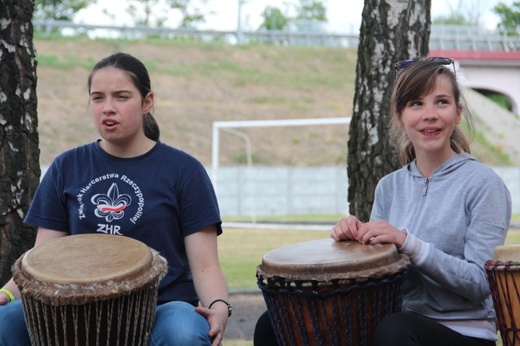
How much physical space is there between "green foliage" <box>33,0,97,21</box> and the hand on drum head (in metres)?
46.8

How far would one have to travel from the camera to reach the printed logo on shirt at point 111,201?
3.07 meters

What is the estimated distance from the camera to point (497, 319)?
276 centimetres

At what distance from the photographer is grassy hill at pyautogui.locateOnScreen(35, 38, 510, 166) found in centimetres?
3144

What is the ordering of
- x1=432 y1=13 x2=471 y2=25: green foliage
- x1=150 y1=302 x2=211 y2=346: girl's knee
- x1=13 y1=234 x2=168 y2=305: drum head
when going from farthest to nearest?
x1=432 y1=13 x2=471 y2=25: green foliage, x1=150 y1=302 x2=211 y2=346: girl's knee, x1=13 y1=234 x2=168 y2=305: drum head

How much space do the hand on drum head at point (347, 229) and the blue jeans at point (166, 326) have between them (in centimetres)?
60

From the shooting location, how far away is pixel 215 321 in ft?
9.42

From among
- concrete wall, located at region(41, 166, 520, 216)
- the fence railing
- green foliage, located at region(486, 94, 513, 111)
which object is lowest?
concrete wall, located at region(41, 166, 520, 216)

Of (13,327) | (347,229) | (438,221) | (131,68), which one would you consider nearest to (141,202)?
(131,68)

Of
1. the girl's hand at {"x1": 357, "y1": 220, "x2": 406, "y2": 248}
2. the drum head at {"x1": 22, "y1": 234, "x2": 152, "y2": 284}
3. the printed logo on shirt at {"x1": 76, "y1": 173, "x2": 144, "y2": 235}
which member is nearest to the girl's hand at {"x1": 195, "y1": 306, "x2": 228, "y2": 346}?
the drum head at {"x1": 22, "y1": 234, "x2": 152, "y2": 284}

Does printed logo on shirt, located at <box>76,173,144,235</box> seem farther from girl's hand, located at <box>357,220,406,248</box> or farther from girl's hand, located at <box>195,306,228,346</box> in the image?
girl's hand, located at <box>357,220,406,248</box>

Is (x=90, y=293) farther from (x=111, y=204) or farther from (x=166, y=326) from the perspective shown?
(x=111, y=204)

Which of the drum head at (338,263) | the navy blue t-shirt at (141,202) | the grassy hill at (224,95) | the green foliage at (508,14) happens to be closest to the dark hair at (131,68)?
the navy blue t-shirt at (141,202)

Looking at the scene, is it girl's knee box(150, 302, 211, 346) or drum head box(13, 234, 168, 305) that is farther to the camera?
girl's knee box(150, 302, 211, 346)

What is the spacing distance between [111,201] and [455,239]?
127 cm
